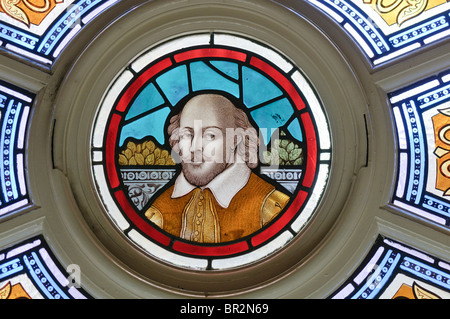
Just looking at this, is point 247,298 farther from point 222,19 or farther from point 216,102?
point 222,19

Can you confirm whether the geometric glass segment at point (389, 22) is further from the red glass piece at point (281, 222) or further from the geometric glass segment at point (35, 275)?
the geometric glass segment at point (35, 275)

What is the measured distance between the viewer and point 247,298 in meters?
4.35

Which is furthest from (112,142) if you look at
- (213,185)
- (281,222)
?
(281,222)

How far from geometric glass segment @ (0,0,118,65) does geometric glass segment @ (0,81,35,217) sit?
24 centimetres

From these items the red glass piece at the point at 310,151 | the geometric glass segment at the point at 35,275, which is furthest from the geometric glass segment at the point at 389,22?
the geometric glass segment at the point at 35,275

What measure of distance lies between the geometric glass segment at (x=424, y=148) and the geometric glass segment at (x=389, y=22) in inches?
9.5

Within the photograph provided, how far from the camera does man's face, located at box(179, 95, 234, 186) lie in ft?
14.7

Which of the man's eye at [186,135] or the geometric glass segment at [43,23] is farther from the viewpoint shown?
the man's eye at [186,135]

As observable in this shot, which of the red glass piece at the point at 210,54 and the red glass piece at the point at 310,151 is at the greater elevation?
Result: the red glass piece at the point at 210,54

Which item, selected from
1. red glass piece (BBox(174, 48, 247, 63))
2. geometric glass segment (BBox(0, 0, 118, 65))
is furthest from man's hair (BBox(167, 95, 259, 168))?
geometric glass segment (BBox(0, 0, 118, 65))

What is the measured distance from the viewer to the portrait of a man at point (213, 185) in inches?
176

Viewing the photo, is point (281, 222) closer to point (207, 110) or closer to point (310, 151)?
point (310, 151)

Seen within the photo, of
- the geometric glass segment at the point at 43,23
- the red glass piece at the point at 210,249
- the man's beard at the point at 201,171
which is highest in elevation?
the geometric glass segment at the point at 43,23

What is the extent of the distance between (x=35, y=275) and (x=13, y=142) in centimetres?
78
